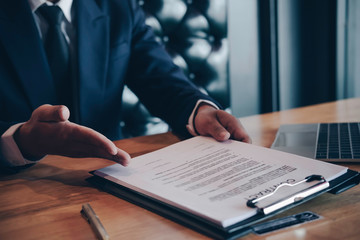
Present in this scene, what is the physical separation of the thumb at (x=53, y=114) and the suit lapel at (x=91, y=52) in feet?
1.14

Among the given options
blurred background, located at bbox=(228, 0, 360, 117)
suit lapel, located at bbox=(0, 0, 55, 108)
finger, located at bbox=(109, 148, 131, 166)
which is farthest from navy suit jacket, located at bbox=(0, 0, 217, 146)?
blurred background, located at bbox=(228, 0, 360, 117)

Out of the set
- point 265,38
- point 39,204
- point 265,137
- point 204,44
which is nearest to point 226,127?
point 265,137

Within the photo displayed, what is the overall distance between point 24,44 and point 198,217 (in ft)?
2.09

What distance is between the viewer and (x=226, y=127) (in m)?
0.66

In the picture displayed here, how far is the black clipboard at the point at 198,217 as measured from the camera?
354mm

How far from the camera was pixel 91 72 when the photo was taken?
93 cm

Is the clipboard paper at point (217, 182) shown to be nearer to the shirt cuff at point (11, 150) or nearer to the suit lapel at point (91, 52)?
the shirt cuff at point (11, 150)

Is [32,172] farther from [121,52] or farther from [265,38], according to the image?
[265,38]

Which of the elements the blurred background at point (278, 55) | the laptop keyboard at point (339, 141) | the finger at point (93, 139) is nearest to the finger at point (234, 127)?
the laptop keyboard at point (339, 141)

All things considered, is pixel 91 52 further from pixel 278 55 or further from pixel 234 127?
pixel 278 55

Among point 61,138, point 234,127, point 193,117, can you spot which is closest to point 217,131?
point 234,127

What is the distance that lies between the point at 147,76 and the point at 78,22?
0.74ft

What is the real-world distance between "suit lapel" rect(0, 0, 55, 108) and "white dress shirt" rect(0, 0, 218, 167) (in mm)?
56

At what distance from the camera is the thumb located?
0.54 meters
